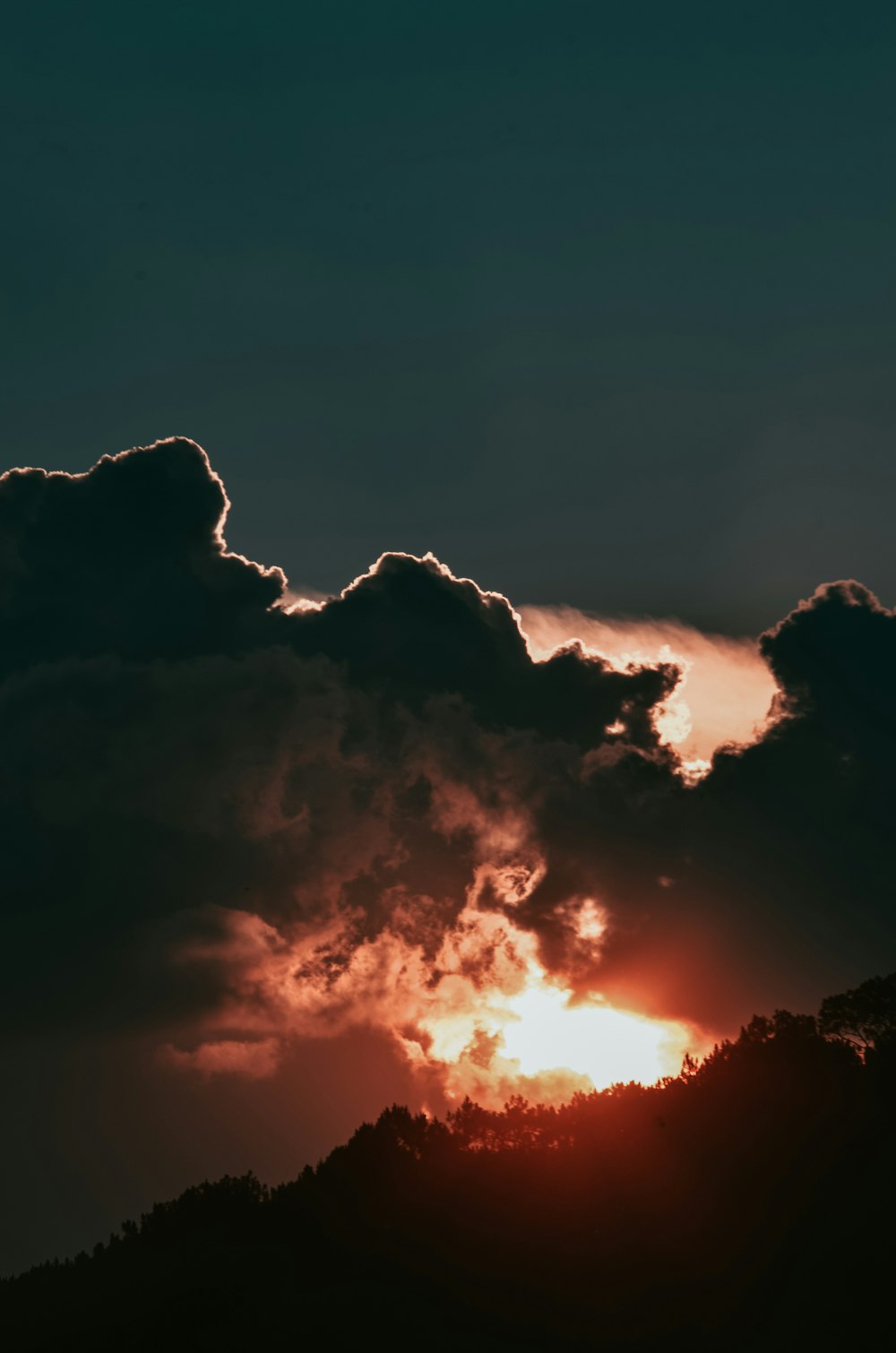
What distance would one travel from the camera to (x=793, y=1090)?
371ft

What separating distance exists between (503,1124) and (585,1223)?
34.5 metres

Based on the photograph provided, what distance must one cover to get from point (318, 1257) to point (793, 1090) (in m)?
48.9

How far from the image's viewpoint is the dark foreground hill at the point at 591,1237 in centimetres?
9581

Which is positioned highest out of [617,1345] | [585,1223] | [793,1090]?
[793,1090]

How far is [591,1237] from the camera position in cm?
10656

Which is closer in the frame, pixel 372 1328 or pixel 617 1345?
pixel 617 1345

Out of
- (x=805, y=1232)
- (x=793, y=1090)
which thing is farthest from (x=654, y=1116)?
(x=805, y=1232)

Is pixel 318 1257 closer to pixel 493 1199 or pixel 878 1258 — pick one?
pixel 493 1199

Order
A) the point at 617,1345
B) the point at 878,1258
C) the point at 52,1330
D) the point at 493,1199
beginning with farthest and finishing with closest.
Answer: the point at 52,1330 < the point at 493,1199 < the point at 617,1345 < the point at 878,1258

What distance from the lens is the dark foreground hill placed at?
314ft

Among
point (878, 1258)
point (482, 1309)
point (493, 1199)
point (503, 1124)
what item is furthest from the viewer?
point (503, 1124)

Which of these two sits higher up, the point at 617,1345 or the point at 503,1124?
the point at 503,1124

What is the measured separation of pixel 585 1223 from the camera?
357 ft

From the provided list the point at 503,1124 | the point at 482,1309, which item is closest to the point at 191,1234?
the point at 503,1124
